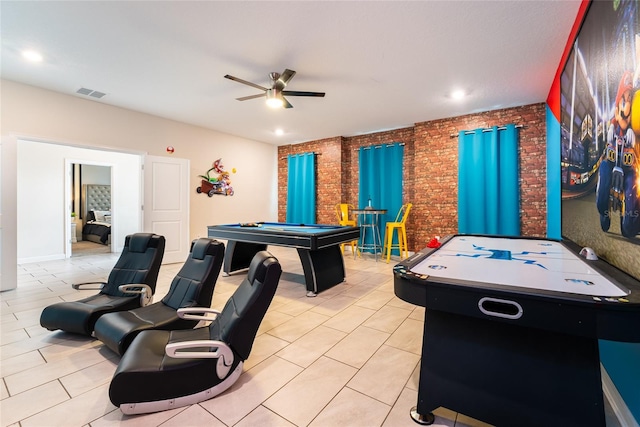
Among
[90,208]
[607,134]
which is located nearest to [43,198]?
[90,208]

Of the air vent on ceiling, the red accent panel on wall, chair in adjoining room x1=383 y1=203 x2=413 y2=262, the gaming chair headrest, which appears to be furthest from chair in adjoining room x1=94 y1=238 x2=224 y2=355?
chair in adjoining room x1=383 y1=203 x2=413 y2=262

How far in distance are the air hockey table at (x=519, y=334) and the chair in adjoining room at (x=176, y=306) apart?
1.76m

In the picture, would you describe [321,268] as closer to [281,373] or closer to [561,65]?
[281,373]

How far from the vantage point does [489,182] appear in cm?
A: 512

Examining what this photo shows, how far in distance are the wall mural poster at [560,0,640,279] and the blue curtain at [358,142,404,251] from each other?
3.74 m

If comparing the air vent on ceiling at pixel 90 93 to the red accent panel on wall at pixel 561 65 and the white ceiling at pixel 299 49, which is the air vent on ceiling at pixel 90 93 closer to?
the white ceiling at pixel 299 49

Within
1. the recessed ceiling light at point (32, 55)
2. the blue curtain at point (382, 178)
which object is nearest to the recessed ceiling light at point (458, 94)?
the blue curtain at point (382, 178)

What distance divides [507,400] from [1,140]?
6.20 m

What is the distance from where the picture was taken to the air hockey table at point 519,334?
104 cm

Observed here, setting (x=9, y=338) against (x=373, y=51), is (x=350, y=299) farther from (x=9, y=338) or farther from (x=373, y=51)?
(x=9, y=338)

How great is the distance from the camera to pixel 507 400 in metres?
1.37

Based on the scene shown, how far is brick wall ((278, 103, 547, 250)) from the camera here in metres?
4.80

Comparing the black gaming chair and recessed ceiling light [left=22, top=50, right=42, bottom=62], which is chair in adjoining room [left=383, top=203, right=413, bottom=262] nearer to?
the black gaming chair

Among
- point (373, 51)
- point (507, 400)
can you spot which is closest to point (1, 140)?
point (373, 51)
